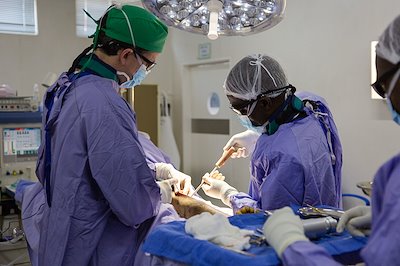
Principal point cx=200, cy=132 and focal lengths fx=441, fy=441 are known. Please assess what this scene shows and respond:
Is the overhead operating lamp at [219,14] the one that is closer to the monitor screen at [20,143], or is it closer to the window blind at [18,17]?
the monitor screen at [20,143]

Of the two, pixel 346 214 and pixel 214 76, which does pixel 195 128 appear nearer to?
pixel 214 76

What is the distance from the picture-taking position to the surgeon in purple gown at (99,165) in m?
1.49

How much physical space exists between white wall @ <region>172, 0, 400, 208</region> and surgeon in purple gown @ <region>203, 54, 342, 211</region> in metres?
1.39

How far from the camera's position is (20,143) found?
Answer: 317 centimetres

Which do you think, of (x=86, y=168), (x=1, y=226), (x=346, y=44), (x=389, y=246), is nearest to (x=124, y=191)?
(x=86, y=168)

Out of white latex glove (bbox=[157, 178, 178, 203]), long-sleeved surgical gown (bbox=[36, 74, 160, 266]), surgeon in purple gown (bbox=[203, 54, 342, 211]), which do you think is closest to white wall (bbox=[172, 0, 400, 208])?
surgeon in purple gown (bbox=[203, 54, 342, 211])

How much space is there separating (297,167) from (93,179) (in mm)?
727

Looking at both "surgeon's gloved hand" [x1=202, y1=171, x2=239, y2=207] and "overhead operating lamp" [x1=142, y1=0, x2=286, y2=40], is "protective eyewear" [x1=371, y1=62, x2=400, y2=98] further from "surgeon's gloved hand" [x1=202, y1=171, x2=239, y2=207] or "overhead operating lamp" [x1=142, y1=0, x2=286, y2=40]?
"surgeon's gloved hand" [x1=202, y1=171, x2=239, y2=207]

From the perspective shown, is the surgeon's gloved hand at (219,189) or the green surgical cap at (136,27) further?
the surgeon's gloved hand at (219,189)

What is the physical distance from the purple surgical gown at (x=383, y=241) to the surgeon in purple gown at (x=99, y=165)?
741 millimetres

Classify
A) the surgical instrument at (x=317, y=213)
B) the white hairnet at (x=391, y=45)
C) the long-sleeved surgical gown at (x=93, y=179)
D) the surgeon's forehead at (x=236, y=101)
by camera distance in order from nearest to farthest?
the white hairnet at (x=391, y=45) < the surgical instrument at (x=317, y=213) < the long-sleeved surgical gown at (x=93, y=179) < the surgeon's forehead at (x=236, y=101)

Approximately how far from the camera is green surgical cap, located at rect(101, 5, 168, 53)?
5.29ft

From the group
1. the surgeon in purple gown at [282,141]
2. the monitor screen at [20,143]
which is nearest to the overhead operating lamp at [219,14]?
the surgeon in purple gown at [282,141]

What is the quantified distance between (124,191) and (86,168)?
0.52 ft
